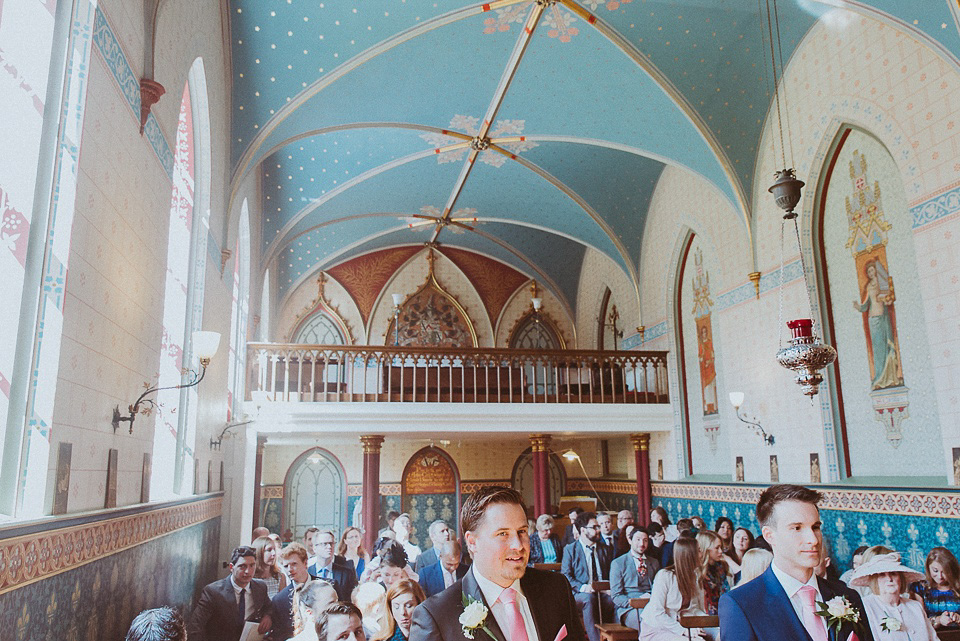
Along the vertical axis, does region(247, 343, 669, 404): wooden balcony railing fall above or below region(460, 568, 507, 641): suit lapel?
above

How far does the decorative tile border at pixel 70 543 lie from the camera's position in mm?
3244

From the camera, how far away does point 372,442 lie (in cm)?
1207

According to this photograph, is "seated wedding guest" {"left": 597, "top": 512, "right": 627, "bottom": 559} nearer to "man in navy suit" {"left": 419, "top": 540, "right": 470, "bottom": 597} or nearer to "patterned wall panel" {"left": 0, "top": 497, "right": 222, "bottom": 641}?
"man in navy suit" {"left": 419, "top": 540, "right": 470, "bottom": 597}

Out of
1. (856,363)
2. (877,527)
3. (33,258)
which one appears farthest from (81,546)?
(856,363)

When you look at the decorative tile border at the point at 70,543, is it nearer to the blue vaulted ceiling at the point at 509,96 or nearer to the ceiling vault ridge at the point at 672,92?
the blue vaulted ceiling at the point at 509,96

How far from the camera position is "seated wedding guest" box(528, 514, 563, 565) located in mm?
8812

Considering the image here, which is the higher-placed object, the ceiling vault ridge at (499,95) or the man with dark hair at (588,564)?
the ceiling vault ridge at (499,95)

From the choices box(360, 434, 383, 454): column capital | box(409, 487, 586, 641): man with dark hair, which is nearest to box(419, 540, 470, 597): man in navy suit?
box(409, 487, 586, 641): man with dark hair

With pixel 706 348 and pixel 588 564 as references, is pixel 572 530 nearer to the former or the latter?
pixel 588 564

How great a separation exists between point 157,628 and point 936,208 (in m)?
7.19

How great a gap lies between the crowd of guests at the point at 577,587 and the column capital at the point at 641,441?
4351 millimetres

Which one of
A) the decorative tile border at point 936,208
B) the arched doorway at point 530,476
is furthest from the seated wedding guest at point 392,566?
the arched doorway at point 530,476

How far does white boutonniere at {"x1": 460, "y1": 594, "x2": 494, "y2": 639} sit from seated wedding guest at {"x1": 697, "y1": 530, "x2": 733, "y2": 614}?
4025 millimetres

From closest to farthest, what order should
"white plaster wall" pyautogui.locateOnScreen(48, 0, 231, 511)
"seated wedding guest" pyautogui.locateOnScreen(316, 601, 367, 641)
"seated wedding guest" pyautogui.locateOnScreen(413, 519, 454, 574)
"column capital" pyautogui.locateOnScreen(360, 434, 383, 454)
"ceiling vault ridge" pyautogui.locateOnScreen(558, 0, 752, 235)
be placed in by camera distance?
"seated wedding guest" pyautogui.locateOnScreen(316, 601, 367, 641)
"white plaster wall" pyautogui.locateOnScreen(48, 0, 231, 511)
"seated wedding guest" pyautogui.locateOnScreen(413, 519, 454, 574)
"ceiling vault ridge" pyautogui.locateOnScreen(558, 0, 752, 235)
"column capital" pyautogui.locateOnScreen(360, 434, 383, 454)
